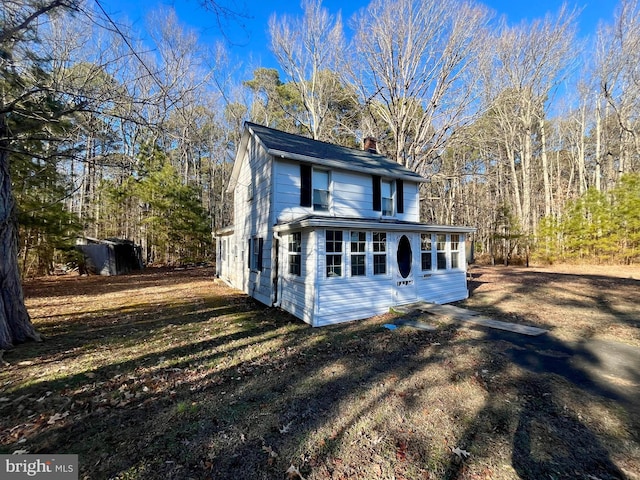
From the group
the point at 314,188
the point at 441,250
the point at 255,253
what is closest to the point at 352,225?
the point at 314,188

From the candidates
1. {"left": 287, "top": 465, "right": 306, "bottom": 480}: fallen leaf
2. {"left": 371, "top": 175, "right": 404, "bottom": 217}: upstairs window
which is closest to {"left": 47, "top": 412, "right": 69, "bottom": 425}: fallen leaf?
{"left": 287, "top": 465, "right": 306, "bottom": 480}: fallen leaf

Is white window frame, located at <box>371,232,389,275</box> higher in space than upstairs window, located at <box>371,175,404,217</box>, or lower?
lower

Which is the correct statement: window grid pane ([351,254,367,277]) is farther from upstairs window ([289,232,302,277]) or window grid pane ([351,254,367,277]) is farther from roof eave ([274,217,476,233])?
upstairs window ([289,232,302,277])

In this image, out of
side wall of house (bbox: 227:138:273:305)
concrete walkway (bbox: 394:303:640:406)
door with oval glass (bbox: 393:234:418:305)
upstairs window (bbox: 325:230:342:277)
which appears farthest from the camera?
side wall of house (bbox: 227:138:273:305)

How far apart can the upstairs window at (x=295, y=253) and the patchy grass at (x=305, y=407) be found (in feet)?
6.25

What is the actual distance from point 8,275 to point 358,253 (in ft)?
23.5

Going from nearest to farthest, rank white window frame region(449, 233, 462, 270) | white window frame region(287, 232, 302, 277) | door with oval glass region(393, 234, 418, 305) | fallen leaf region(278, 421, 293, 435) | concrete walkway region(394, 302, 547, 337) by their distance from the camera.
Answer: fallen leaf region(278, 421, 293, 435) → concrete walkway region(394, 302, 547, 337) → white window frame region(287, 232, 302, 277) → door with oval glass region(393, 234, 418, 305) → white window frame region(449, 233, 462, 270)

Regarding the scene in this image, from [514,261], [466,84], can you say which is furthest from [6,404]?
[514,261]

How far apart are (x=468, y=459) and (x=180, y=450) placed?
2.77 metres

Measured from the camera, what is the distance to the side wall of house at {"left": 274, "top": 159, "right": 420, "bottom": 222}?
8648mm

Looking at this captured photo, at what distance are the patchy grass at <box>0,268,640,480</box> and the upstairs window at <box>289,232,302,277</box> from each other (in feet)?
6.25

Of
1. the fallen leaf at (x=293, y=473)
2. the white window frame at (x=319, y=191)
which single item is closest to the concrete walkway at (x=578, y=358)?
the fallen leaf at (x=293, y=473)

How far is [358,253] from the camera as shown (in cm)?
749

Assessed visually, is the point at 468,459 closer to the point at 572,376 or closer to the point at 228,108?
the point at 572,376
